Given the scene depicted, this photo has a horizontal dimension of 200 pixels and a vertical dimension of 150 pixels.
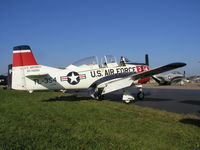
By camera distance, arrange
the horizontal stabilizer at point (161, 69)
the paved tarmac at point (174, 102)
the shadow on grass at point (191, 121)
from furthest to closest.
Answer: the horizontal stabilizer at point (161, 69) < the paved tarmac at point (174, 102) < the shadow on grass at point (191, 121)

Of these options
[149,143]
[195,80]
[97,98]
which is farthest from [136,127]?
[195,80]

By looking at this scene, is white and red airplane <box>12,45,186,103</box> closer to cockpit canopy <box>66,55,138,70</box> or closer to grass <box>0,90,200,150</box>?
cockpit canopy <box>66,55,138,70</box>

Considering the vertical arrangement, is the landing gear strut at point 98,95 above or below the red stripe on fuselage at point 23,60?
below

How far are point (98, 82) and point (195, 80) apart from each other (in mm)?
63635

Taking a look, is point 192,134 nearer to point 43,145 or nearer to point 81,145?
point 81,145

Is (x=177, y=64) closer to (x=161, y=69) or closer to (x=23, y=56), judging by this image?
(x=161, y=69)

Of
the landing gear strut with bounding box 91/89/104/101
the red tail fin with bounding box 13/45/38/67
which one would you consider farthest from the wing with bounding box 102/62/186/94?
the red tail fin with bounding box 13/45/38/67

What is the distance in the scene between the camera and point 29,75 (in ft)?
34.5

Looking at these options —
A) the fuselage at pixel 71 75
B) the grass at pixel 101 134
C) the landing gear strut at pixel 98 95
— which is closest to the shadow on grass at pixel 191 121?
the grass at pixel 101 134

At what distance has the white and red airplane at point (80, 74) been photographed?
10.7 m

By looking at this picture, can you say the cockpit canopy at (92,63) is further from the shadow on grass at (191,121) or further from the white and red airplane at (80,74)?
the shadow on grass at (191,121)

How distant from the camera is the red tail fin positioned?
10.8 meters

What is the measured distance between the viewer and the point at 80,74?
11539 millimetres

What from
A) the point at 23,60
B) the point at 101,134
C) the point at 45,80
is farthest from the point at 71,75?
the point at 101,134
